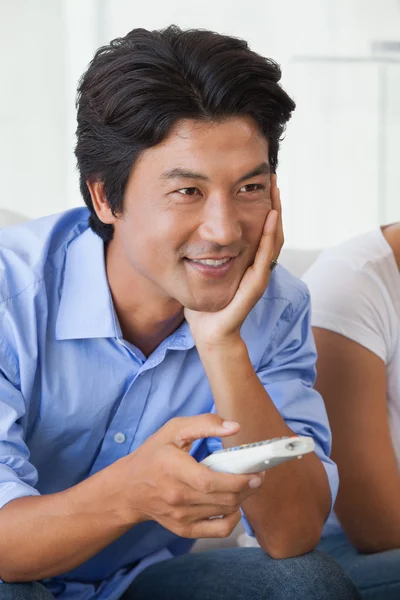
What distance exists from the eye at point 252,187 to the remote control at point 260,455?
40cm

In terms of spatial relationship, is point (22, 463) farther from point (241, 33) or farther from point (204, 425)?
point (241, 33)

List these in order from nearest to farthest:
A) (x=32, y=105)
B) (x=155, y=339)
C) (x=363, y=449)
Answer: (x=155, y=339), (x=363, y=449), (x=32, y=105)

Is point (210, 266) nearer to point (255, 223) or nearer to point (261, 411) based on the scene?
point (255, 223)

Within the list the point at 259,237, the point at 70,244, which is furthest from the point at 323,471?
the point at 70,244

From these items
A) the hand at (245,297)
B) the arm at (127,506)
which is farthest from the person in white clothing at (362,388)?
the arm at (127,506)

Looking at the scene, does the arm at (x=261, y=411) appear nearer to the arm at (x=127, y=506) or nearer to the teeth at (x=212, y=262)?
the teeth at (x=212, y=262)

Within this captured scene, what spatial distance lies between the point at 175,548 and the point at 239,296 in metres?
0.46

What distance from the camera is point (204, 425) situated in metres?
1.05

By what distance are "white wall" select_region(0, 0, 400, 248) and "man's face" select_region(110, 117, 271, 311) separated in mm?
2125

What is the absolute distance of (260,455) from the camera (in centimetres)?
99

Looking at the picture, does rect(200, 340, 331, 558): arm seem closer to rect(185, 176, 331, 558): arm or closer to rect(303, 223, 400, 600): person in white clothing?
rect(185, 176, 331, 558): arm

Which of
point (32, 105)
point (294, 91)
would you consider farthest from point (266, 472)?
point (294, 91)

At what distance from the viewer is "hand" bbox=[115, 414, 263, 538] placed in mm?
1050

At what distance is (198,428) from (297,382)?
1.36 feet
